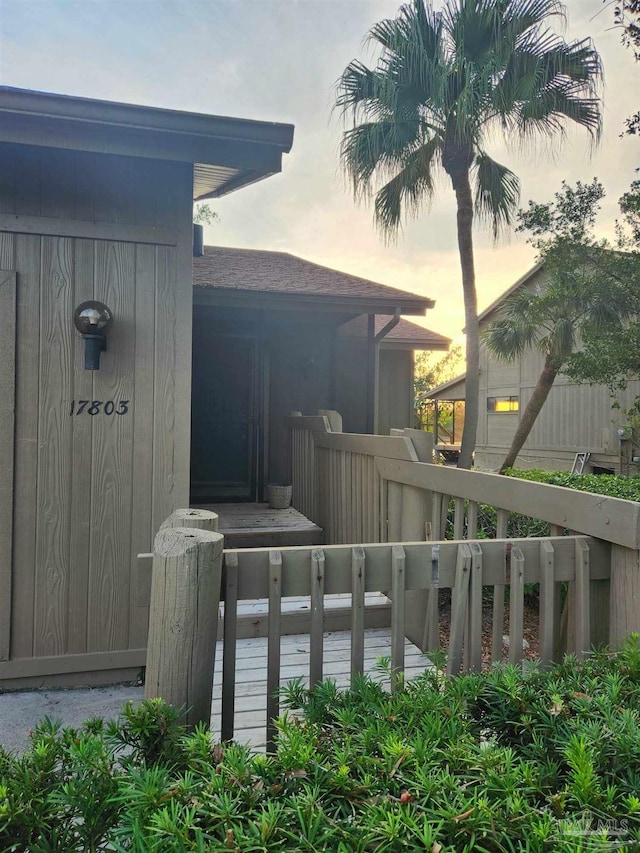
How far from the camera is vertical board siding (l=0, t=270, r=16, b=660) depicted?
9.71 ft

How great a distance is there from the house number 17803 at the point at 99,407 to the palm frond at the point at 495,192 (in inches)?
331

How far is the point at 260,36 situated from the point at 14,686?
32.9 feet

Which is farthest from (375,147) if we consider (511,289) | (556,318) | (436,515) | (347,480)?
(511,289)

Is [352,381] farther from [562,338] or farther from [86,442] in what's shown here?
[86,442]

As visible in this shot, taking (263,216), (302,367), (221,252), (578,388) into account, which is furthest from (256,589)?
(578,388)

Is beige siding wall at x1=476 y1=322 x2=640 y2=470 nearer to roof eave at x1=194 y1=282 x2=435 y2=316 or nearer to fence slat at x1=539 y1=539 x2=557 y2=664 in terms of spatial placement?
roof eave at x1=194 y1=282 x2=435 y2=316

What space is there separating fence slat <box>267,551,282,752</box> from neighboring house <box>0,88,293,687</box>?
5.20 ft

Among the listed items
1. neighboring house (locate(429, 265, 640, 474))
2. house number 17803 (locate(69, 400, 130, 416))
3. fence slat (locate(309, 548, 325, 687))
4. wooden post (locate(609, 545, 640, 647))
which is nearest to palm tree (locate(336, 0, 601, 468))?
neighboring house (locate(429, 265, 640, 474))

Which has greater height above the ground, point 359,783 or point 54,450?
point 54,450

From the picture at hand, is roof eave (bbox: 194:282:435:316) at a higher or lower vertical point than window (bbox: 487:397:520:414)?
higher

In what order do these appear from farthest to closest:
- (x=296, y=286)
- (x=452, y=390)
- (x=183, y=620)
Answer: (x=452, y=390) → (x=296, y=286) → (x=183, y=620)

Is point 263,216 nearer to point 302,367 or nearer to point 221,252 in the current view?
point 221,252

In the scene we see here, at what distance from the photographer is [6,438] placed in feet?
9.77

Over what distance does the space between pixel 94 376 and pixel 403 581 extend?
226 cm
